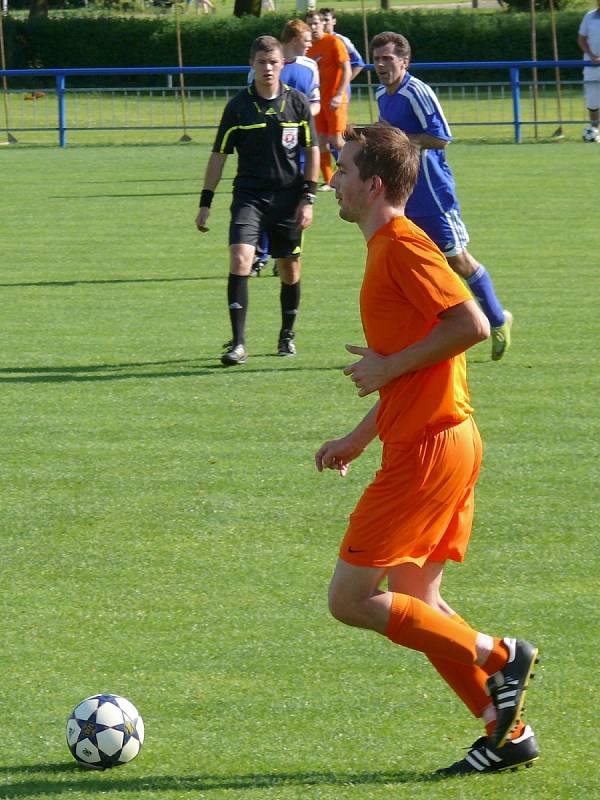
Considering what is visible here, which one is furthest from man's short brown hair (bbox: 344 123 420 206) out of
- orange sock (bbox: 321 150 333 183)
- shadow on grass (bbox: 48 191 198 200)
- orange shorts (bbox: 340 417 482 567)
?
shadow on grass (bbox: 48 191 198 200)

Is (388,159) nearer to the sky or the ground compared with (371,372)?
nearer to the sky

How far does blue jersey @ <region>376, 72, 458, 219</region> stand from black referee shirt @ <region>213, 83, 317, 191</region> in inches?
31.9

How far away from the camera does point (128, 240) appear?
16.5m

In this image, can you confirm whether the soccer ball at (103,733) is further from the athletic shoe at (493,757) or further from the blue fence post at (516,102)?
the blue fence post at (516,102)

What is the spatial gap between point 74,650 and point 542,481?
118 inches

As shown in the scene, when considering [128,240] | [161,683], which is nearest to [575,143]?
[128,240]

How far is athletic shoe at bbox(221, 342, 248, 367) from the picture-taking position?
33.6 feet

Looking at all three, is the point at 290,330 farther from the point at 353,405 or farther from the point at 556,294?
the point at 556,294

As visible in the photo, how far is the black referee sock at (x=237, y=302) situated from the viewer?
33.4 feet

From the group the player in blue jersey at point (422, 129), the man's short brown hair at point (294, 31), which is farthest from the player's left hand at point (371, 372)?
the man's short brown hair at point (294, 31)

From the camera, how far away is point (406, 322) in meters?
4.29

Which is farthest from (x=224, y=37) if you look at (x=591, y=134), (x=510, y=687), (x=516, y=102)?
(x=510, y=687)

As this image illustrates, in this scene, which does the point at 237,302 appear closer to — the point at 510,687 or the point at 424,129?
the point at 424,129

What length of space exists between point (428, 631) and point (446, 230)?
5953 millimetres
